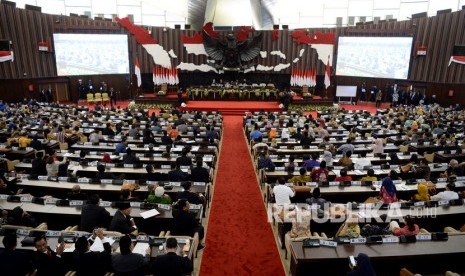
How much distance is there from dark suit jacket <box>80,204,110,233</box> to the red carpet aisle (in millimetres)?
1796

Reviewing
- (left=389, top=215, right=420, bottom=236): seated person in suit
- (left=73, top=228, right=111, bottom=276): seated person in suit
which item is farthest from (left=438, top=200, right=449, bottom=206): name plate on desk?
(left=73, top=228, right=111, bottom=276): seated person in suit

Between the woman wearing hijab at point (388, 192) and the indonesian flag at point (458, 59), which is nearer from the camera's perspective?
the woman wearing hijab at point (388, 192)

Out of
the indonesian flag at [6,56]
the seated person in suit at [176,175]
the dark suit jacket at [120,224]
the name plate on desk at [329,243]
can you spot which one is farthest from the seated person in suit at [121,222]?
the indonesian flag at [6,56]

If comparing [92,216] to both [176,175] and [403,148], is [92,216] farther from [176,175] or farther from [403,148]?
[403,148]

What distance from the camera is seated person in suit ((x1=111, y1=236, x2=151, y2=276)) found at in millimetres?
3945

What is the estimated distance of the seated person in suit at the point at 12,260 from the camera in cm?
400

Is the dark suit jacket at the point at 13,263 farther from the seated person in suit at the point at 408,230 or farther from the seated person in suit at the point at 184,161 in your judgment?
the seated person in suit at the point at 408,230

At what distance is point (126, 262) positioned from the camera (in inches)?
156

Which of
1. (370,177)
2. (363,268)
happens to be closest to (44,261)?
(363,268)

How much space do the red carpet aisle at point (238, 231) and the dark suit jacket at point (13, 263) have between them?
2.51 metres

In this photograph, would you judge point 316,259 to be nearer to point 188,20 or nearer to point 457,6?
point 457,6

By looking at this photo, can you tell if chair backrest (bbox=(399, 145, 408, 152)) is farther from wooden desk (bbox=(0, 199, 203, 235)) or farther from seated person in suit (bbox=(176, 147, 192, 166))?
wooden desk (bbox=(0, 199, 203, 235))

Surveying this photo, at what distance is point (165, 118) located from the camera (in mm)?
13961

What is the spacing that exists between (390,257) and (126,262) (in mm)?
3356
